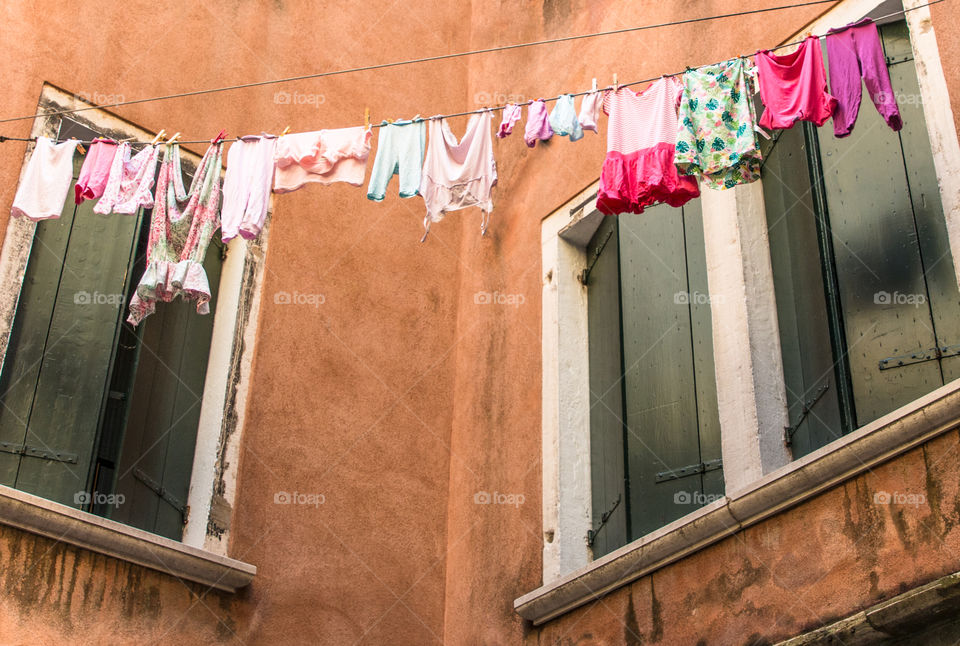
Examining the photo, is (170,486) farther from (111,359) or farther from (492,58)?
(492,58)

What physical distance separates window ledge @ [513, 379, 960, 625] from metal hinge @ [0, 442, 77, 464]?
9.16ft

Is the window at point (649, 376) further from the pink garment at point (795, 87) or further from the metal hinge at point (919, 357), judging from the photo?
the pink garment at point (795, 87)

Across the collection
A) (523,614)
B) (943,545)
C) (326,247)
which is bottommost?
(523,614)

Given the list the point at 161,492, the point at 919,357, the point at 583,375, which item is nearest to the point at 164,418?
the point at 161,492

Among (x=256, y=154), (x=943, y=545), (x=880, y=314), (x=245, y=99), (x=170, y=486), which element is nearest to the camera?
(x=943, y=545)

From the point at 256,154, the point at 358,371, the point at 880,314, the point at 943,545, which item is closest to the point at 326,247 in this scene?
the point at 358,371

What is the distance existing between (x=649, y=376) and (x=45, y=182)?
12.2ft

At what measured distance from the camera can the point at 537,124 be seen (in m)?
6.21

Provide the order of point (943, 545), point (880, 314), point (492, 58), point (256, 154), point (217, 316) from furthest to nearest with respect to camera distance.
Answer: point (492, 58) → point (217, 316) → point (256, 154) → point (880, 314) → point (943, 545)

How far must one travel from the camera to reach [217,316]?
7699mm

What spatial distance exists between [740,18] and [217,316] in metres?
3.88
